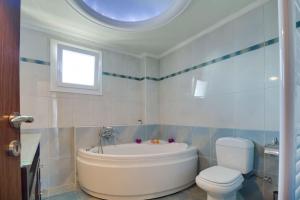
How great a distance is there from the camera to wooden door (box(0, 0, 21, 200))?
614 mm

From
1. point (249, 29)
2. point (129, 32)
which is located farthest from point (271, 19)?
point (129, 32)

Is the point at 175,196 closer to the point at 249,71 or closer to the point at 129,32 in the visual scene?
the point at 249,71

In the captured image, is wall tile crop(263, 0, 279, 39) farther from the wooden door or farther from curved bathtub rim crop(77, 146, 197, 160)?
the wooden door

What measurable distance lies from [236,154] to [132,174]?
1.30 meters

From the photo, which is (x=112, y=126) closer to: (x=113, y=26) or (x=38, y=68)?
(x=38, y=68)

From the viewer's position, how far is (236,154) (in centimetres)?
212

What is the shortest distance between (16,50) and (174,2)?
75.7 inches

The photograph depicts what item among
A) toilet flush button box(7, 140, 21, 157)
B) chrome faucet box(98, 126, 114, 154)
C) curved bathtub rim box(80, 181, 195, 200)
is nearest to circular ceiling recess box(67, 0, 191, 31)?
chrome faucet box(98, 126, 114, 154)

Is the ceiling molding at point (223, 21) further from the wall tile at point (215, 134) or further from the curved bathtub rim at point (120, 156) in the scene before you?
the curved bathtub rim at point (120, 156)

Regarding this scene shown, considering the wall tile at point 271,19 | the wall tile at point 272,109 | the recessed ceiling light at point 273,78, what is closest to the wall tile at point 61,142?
the wall tile at point 272,109

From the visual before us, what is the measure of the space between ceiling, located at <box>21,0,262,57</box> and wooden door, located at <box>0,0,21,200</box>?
67.0 inches

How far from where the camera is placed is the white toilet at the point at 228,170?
1.79 meters

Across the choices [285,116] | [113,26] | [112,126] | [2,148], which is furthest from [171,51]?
[2,148]

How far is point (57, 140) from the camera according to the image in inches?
105
